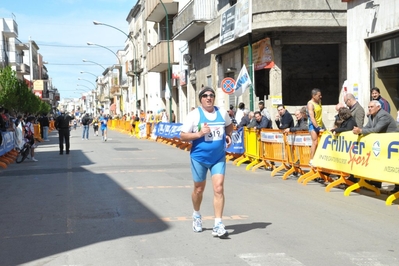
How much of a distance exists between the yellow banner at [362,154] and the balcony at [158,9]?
1112 inches

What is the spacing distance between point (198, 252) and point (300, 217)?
2643 mm

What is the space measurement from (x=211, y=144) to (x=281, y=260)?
1.81 meters

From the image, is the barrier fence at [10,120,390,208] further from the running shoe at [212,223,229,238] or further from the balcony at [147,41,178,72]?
the balcony at [147,41,178,72]

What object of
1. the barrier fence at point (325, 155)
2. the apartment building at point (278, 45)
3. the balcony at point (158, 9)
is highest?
the balcony at point (158, 9)

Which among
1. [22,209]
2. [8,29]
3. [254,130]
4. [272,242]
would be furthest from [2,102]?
[272,242]

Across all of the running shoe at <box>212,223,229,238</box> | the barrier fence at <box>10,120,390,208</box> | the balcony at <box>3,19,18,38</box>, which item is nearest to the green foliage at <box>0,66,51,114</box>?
the balcony at <box>3,19,18,38</box>

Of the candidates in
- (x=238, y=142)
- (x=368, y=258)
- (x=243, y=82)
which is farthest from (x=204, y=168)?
(x=243, y=82)

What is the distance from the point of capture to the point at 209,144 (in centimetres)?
716

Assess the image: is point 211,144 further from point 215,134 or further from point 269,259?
point 269,259

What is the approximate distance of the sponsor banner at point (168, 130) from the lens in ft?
90.3

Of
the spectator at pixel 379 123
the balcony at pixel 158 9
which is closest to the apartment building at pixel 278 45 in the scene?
the balcony at pixel 158 9

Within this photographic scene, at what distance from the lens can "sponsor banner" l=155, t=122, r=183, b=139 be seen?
90.3 feet

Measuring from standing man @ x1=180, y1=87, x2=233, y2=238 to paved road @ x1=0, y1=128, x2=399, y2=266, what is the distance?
543 millimetres

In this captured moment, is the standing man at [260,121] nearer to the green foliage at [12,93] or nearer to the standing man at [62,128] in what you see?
the standing man at [62,128]
